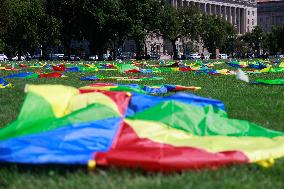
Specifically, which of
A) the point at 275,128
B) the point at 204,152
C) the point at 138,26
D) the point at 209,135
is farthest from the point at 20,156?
the point at 138,26

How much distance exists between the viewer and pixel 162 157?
4590 millimetres

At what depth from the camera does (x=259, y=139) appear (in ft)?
18.9

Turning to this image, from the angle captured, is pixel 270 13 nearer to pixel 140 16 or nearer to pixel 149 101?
pixel 140 16

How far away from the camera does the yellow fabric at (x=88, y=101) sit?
5.67m

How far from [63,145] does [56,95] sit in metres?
1.16

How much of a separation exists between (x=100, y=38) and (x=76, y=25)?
341 centimetres

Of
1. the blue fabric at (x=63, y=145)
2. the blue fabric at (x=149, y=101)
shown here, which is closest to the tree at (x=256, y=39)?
the blue fabric at (x=149, y=101)

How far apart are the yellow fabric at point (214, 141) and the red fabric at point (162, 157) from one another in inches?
7.1

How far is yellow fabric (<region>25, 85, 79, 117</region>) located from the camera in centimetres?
573

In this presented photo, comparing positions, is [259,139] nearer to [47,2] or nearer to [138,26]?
[138,26]

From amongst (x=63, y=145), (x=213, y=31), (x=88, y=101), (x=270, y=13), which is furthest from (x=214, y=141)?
(x=270, y=13)

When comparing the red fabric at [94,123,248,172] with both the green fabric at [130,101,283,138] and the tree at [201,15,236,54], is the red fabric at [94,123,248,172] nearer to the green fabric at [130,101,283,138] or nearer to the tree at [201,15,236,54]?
the green fabric at [130,101,283,138]

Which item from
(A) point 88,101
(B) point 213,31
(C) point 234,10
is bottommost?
(A) point 88,101

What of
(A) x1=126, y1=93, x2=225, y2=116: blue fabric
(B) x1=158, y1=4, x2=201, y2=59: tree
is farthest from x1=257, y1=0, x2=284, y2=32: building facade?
(A) x1=126, y1=93, x2=225, y2=116: blue fabric
